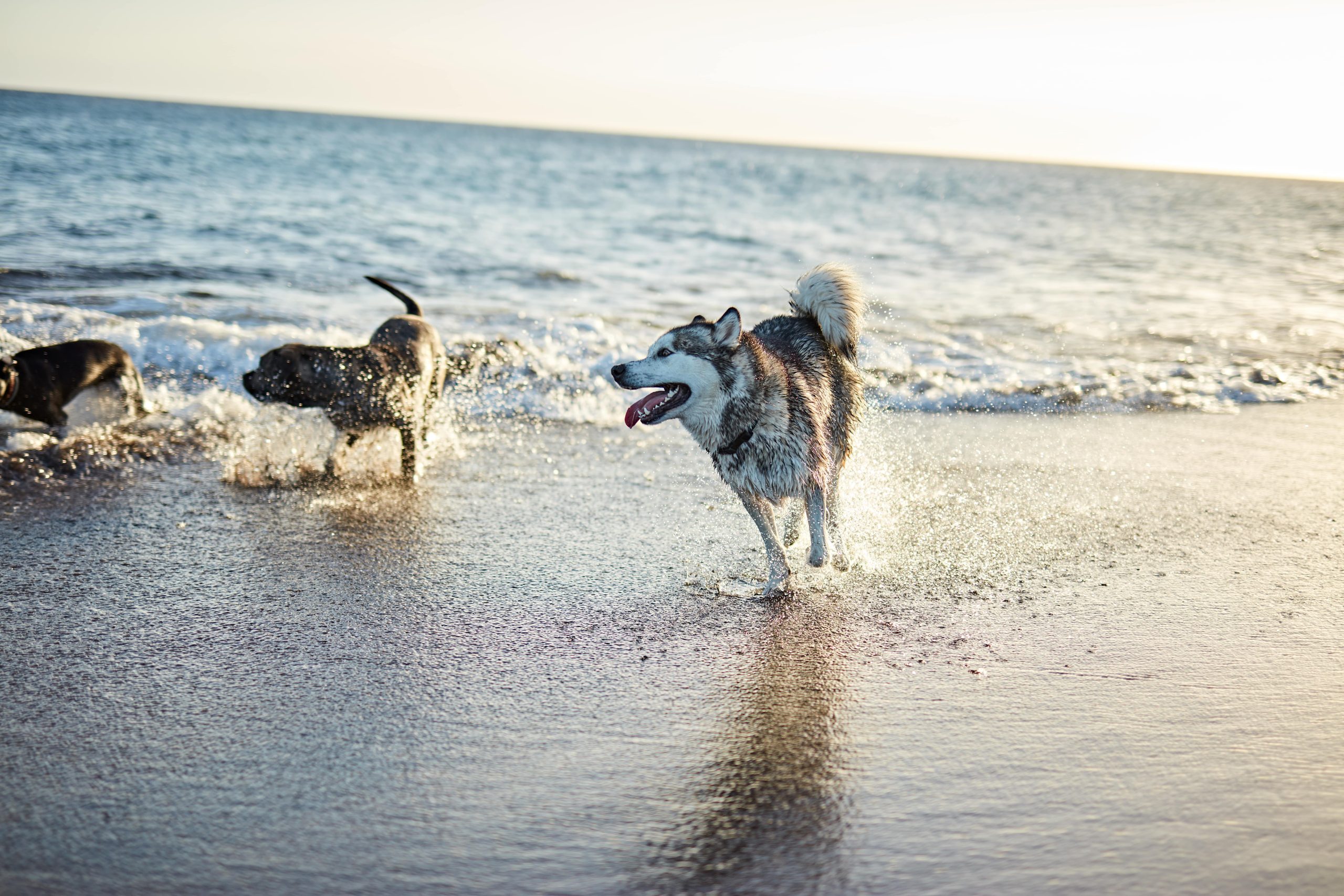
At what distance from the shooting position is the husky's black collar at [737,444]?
15.0 feet

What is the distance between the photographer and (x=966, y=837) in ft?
8.94

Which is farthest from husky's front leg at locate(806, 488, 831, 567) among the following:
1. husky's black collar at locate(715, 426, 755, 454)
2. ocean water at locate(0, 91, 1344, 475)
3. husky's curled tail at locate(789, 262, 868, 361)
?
ocean water at locate(0, 91, 1344, 475)

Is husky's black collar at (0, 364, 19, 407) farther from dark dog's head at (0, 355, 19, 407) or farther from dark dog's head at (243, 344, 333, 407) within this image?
dark dog's head at (243, 344, 333, 407)

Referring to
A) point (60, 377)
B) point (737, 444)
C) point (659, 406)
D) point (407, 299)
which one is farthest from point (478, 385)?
point (737, 444)

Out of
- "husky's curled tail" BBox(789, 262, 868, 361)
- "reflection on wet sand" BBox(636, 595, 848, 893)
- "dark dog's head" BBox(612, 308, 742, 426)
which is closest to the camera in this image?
"reflection on wet sand" BBox(636, 595, 848, 893)

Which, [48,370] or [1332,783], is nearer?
[1332,783]

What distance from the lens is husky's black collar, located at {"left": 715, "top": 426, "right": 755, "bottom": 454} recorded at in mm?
4574

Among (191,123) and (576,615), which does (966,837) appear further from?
(191,123)

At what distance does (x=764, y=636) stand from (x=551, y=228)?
2032 centimetres

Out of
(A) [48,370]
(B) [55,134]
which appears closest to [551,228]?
(A) [48,370]

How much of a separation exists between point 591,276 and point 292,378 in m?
10.8

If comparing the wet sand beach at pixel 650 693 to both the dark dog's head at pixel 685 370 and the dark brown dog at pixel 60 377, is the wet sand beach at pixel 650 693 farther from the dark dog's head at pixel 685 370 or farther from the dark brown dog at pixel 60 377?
the dark brown dog at pixel 60 377

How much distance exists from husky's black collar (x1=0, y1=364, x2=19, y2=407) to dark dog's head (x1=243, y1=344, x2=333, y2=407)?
1670mm

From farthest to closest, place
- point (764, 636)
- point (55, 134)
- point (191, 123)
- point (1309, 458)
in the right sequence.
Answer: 1. point (191, 123)
2. point (55, 134)
3. point (1309, 458)
4. point (764, 636)
